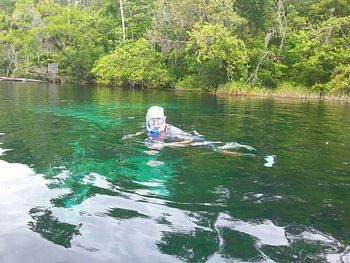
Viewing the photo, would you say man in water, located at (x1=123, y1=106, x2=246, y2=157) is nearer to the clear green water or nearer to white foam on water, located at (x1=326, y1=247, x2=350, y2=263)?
the clear green water

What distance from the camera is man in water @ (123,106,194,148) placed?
33.7 ft

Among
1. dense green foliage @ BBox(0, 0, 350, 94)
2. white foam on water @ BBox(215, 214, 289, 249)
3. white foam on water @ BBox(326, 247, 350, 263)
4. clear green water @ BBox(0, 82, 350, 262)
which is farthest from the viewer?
dense green foliage @ BBox(0, 0, 350, 94)

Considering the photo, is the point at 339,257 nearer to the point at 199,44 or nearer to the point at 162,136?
the point at 162,136

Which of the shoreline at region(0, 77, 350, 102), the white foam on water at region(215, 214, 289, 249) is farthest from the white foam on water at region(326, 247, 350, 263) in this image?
the shoreline at region(0, 77, 350, 102)

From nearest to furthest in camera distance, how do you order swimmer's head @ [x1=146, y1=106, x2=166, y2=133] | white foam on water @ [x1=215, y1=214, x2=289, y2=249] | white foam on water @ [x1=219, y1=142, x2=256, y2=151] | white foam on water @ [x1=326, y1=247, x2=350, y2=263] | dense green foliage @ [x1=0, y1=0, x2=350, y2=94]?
white foam on water @ [x1=326, y1=247, x2=350, y2=263], white foam on water @ [x1=215, y1=214, x2=289, y2=249], white foam on water @ [x1=219, y1=142, x2=256, y2=151], swimmer's head @ [x1=146, y1=106, x2=166, y2=133], dense green foliage @ [x1=0, y1=0, x2=350, y2=94]

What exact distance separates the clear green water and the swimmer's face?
56 centimetres

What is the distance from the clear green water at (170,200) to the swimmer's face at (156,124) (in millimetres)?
560

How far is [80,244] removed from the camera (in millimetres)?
4805

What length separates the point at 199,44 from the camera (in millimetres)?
34469

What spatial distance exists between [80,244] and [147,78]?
3666 cm

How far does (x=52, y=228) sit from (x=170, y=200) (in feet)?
6.12

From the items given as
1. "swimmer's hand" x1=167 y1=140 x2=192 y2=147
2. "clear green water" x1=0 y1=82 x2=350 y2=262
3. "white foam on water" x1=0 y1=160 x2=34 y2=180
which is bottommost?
"white foam on water" x1=0 y1=160 x2=34 y2=180

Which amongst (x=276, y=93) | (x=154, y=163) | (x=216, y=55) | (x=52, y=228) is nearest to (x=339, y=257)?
(x=52, y=228)

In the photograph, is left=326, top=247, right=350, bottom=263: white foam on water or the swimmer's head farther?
the swimmer's head
